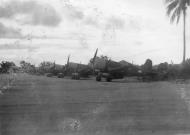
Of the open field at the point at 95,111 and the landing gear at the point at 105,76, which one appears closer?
the open field at the point at 95,111

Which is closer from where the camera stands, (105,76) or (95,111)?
(95,111)

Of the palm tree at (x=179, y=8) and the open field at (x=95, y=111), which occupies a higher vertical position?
the palm tree at (x=179, y=8)

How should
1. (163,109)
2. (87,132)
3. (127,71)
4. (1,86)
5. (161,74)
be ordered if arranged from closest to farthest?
(87,132)
(163,109)
(1,86)
(161,74)
(127,71)

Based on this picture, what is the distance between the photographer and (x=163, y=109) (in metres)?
12.4

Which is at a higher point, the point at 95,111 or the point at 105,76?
the point at 105,76

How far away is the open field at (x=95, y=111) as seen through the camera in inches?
415

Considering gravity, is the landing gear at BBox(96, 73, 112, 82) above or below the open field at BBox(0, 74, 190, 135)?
above

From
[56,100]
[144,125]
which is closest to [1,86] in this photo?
[56,100]

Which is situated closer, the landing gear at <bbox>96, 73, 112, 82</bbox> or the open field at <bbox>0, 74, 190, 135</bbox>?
the open field at <bbox>0, 74, 190, 135</bbox>

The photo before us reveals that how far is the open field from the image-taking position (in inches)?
415

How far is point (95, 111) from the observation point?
1205 centimetres

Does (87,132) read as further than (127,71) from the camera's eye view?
No

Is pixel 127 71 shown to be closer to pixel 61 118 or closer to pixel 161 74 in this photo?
pixel 161 74

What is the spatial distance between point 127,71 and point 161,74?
5.95 m
